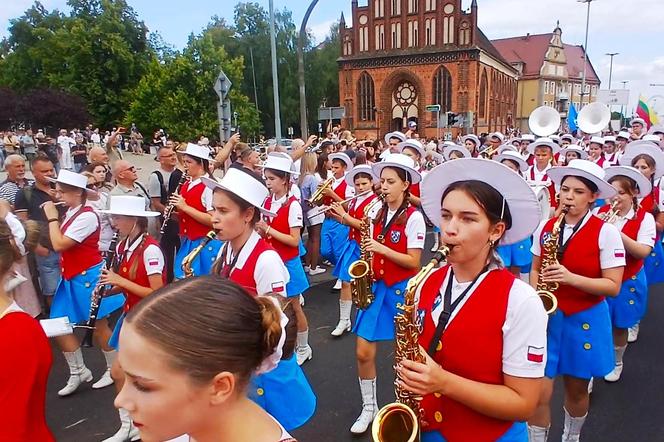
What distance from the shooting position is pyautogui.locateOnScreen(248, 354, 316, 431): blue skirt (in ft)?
8.25

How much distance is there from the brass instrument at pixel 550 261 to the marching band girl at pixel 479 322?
1.17 m

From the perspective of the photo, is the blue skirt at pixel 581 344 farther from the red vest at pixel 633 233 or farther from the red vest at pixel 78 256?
the red vest at pixel 78 256

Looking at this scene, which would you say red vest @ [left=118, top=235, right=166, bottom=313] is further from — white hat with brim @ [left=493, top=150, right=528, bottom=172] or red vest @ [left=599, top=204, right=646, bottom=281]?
white hat with brim @ [left=493, top=150, right=528, bottom=172]

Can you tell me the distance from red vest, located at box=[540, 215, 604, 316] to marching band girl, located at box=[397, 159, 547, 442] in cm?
129

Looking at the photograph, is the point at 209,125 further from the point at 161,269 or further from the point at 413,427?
the point at 413,427

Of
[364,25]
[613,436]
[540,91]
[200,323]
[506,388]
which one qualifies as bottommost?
[613,436]

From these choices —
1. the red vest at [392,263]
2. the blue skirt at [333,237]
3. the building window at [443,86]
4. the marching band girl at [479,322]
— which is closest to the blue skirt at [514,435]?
the marching band girl at [479,322]

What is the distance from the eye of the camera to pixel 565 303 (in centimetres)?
333

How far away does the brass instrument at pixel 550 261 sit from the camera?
3.22m

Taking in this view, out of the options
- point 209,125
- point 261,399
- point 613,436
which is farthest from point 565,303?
point 209,125

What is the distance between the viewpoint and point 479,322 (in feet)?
6.46

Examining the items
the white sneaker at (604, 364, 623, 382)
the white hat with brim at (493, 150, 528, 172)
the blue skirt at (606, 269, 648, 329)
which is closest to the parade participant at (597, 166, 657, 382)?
the blue skirt at (606, 269, 648, 329)

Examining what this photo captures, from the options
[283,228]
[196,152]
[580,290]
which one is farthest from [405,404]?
[196,152]

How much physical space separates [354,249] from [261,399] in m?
3.28
